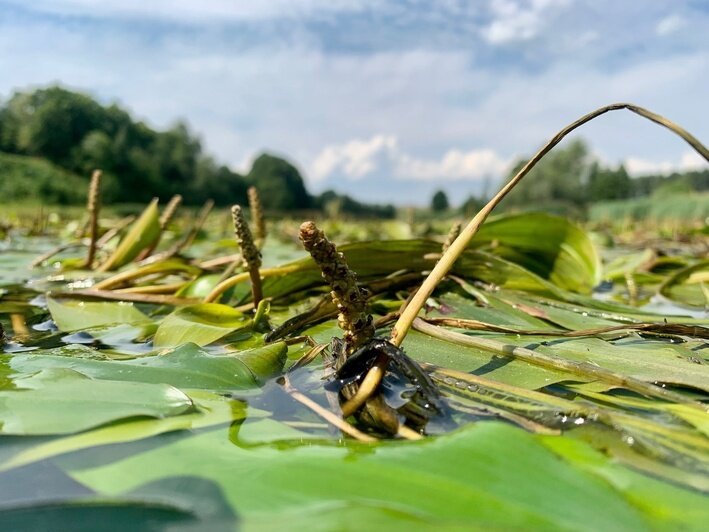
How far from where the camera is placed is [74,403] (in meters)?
0.52

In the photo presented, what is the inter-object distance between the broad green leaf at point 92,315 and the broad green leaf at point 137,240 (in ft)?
1.81

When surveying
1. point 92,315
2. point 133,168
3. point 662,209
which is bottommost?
point 92,315

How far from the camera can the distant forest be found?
32344mm

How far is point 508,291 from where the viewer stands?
1.21 m

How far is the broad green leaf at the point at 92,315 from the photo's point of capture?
43.2 inches

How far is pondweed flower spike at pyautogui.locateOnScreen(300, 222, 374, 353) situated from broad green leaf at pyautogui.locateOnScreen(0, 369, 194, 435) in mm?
174

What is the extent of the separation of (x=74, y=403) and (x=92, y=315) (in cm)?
70

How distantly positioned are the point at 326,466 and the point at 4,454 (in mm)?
273

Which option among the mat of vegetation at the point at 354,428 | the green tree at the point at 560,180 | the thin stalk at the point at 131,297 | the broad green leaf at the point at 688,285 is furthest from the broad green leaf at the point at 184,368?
the green tree at the point at 560,180

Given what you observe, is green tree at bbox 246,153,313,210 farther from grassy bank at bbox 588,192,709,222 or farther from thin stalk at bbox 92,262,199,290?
thin stalk at bbox 92,262,199,290

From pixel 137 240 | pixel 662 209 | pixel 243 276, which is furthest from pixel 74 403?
pixel 662 209

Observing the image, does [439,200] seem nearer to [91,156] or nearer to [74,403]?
[91,156]

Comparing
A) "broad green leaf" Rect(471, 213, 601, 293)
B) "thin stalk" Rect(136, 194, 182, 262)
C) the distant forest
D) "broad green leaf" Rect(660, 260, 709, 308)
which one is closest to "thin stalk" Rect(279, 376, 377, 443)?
"broad green leaf" Rect(471, 213, 601, 293)

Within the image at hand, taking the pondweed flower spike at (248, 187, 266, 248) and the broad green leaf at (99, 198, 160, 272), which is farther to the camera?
the broad green leaf at (99, 198, 160, 272)
